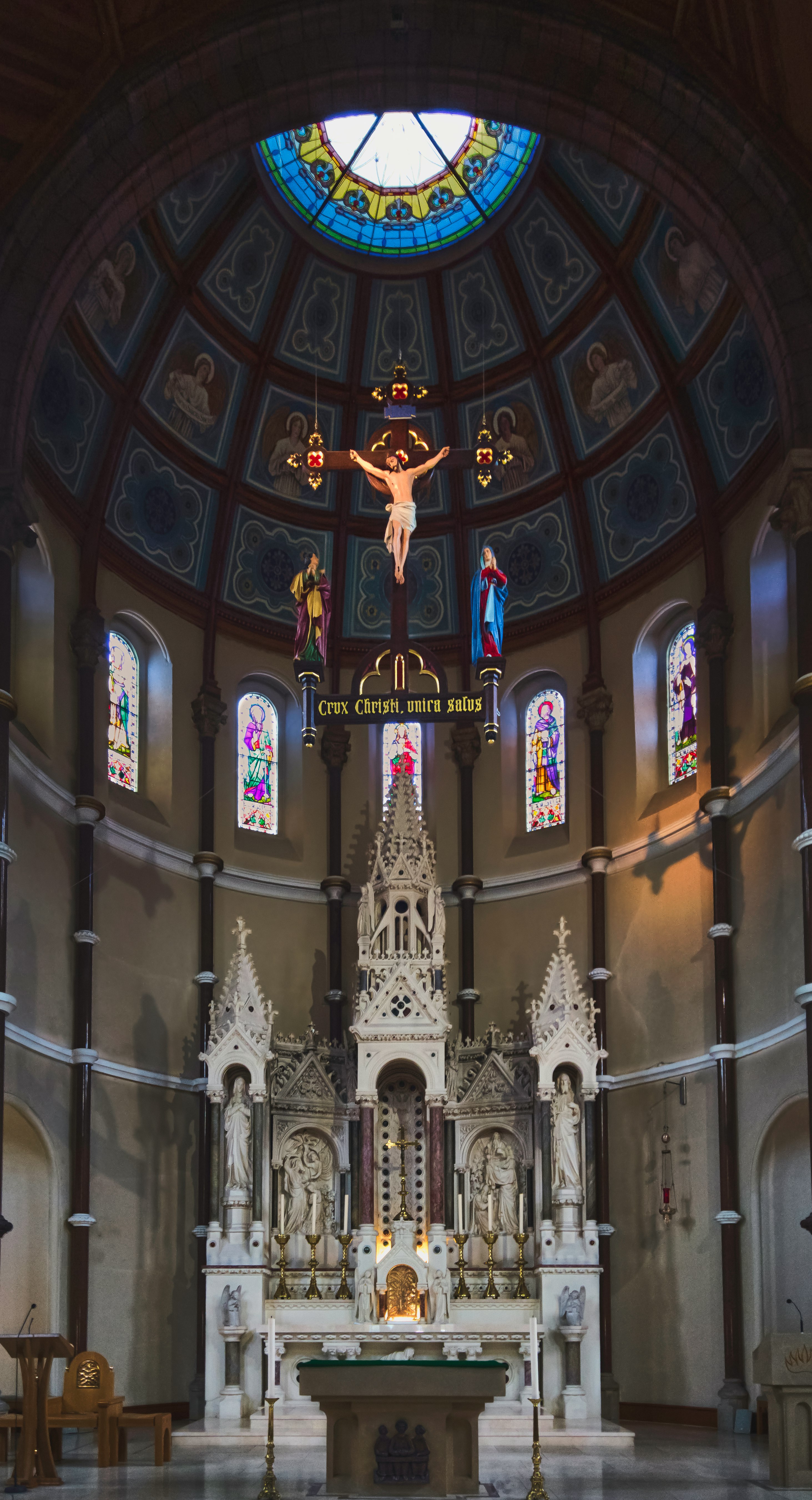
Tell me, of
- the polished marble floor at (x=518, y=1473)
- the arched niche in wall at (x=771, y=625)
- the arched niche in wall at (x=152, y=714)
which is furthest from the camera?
the arched niche in wall at (x=152, y=714)

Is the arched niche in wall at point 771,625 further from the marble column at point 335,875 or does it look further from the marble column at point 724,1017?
the marble column at point 335,875

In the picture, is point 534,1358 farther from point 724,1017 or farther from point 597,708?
point 597,708

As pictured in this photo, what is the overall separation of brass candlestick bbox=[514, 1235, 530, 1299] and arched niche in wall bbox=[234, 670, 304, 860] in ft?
24.7

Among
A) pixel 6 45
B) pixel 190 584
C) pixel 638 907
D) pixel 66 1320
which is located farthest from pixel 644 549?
pixel 66 1320

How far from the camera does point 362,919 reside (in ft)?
73.4

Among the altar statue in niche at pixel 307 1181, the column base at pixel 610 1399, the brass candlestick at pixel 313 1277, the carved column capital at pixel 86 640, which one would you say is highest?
the carved column capital at pixel 86 640

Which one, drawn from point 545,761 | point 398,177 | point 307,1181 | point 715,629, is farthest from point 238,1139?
point 398,177

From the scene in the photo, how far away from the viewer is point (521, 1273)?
20.3 metres

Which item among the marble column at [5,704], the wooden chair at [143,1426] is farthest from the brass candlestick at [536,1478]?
the marble column at [5,704]

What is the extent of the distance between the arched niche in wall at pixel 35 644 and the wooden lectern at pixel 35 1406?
8506 millimetres

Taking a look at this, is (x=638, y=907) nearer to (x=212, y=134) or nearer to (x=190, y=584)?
(x=190, y=584)

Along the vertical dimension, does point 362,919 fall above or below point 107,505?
below

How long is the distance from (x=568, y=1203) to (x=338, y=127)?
16637 mm

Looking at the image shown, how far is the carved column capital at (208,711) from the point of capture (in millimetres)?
24641
